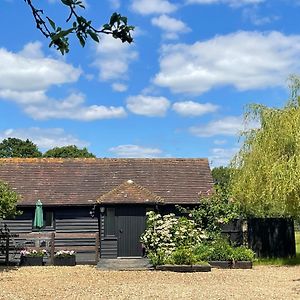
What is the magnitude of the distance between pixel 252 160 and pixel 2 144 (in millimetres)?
54212

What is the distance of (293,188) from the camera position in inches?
683

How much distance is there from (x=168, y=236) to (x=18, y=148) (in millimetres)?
50931

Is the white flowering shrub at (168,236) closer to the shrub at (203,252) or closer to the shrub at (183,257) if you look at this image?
the shrub at (203,252)

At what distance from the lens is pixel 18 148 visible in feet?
217

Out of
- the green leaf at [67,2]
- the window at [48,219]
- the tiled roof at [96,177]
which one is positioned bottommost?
the window at [48,219]

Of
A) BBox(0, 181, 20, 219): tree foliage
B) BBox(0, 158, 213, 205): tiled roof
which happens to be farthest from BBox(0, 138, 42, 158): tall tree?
BBox(0, 181, 20, 219): tree foliage

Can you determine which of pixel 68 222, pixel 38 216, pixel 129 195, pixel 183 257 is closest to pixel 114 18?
pixel 183 257

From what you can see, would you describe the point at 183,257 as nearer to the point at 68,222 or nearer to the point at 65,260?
the point at 65,260

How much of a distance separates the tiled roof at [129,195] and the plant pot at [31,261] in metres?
3.65

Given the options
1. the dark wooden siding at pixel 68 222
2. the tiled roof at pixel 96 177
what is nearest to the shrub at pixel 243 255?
the tiled roof at pixel 96 177

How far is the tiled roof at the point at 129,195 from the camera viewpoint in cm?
2105

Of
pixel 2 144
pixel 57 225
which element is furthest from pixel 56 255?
pixel 2 144

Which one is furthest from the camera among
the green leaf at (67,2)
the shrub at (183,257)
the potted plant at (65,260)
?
the potted plant at (65,260)

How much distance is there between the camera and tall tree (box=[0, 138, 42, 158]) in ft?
216
